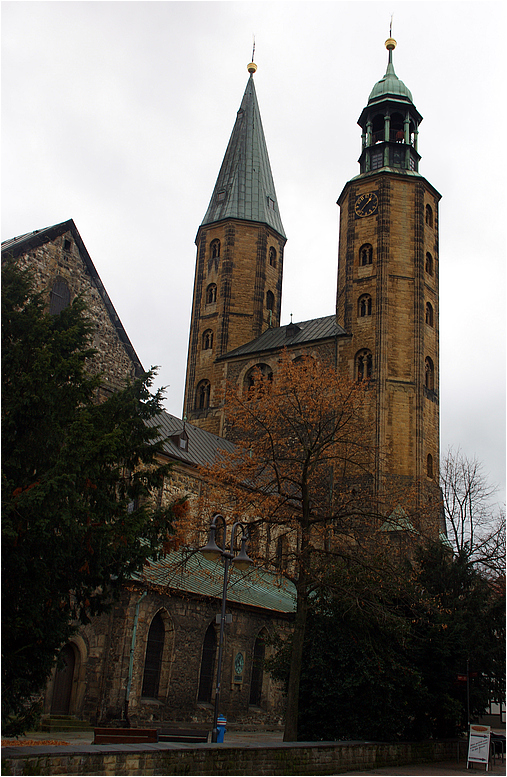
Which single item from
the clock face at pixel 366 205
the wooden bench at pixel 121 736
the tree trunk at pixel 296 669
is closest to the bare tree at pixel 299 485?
the tree trunk at pixel 296 669

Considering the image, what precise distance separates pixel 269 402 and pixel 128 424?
26.2 feet

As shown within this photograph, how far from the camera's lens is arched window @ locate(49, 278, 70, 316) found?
2144 cm

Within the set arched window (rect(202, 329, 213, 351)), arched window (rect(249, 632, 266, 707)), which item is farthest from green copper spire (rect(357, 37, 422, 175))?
arched window (rect(249, 632, 266, 707))

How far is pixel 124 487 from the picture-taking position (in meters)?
13.9

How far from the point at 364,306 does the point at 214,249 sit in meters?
14.0

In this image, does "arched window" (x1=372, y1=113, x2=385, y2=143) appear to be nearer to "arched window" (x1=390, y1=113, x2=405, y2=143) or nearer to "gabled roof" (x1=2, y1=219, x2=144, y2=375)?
"arched window" (x1=390, y1=113, x2=405, y2=143)

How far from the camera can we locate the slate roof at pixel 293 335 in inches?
1672

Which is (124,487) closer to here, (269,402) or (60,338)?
(60,338)

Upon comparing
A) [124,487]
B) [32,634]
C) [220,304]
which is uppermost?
[220,304]

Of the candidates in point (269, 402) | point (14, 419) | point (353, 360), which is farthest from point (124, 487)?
point (353, 360)

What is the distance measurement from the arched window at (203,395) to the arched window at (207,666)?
23.4 metres

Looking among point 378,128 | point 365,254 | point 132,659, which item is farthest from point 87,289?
point 378,128

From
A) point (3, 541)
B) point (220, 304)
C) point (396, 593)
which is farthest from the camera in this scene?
point (220, 304)

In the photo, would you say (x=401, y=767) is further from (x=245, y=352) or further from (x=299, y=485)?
(x=245, y=352)
